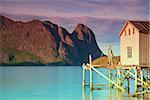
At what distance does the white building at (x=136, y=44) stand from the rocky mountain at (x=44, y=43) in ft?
240

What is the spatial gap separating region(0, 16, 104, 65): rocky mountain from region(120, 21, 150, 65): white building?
73.0 m

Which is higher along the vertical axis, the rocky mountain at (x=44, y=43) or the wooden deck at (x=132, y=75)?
the rocky mountain at (x=44, y=43)

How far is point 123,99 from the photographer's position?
47.0ft

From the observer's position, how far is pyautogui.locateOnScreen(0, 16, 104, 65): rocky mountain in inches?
3740

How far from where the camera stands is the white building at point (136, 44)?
1449 centimetres

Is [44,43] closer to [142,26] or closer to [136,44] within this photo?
[142,26]

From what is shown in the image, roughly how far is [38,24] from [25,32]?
13.2ft

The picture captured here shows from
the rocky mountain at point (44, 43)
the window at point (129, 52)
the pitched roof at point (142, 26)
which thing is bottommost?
the window at point (129, 52)

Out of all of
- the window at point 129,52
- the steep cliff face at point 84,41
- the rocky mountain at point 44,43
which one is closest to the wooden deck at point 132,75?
the window at point 129,52

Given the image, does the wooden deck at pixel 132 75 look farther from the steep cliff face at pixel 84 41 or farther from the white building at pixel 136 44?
the steep cliff face at pixel 84 41

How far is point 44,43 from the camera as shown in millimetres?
106250

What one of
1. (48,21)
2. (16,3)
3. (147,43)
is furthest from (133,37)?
(48,21)

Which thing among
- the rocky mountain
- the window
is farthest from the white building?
the rocky mountain

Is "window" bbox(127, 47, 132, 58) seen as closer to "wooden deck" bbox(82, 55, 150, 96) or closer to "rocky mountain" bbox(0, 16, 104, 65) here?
"wooden deck" bbox(82, 55, 150, 96)
